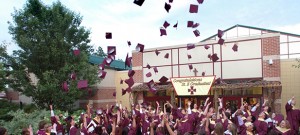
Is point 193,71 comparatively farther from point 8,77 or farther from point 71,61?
point 8,77

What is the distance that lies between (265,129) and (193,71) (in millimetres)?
11113

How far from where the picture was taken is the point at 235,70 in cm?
1770

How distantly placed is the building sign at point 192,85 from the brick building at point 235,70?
39 centimetres

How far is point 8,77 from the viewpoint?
1941 centimetres

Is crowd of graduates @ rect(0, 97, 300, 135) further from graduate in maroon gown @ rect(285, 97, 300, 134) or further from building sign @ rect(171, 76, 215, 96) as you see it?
building sign @ rect(171, 76, 215, 96)

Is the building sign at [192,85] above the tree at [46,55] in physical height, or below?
below

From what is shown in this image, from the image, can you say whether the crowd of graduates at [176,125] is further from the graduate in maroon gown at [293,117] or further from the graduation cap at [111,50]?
the graduation cap at [111,50]

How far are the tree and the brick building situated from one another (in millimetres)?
4188

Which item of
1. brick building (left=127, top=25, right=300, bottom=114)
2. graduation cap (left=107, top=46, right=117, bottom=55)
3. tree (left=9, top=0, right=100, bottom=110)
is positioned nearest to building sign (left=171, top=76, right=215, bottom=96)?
brick building (left=127, top=25, right=300, bottom=114)

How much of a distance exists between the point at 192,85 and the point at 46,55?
8.48 m

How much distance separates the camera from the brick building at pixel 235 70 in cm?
1661

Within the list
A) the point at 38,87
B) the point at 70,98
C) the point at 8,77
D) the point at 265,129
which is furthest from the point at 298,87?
the point at 8,77

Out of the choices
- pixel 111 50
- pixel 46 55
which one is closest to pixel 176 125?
pixel 111 50

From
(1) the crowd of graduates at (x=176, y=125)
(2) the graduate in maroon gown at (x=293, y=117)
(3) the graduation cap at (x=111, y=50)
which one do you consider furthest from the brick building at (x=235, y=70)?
(3) the graduation cap at (x=111, y=50)
